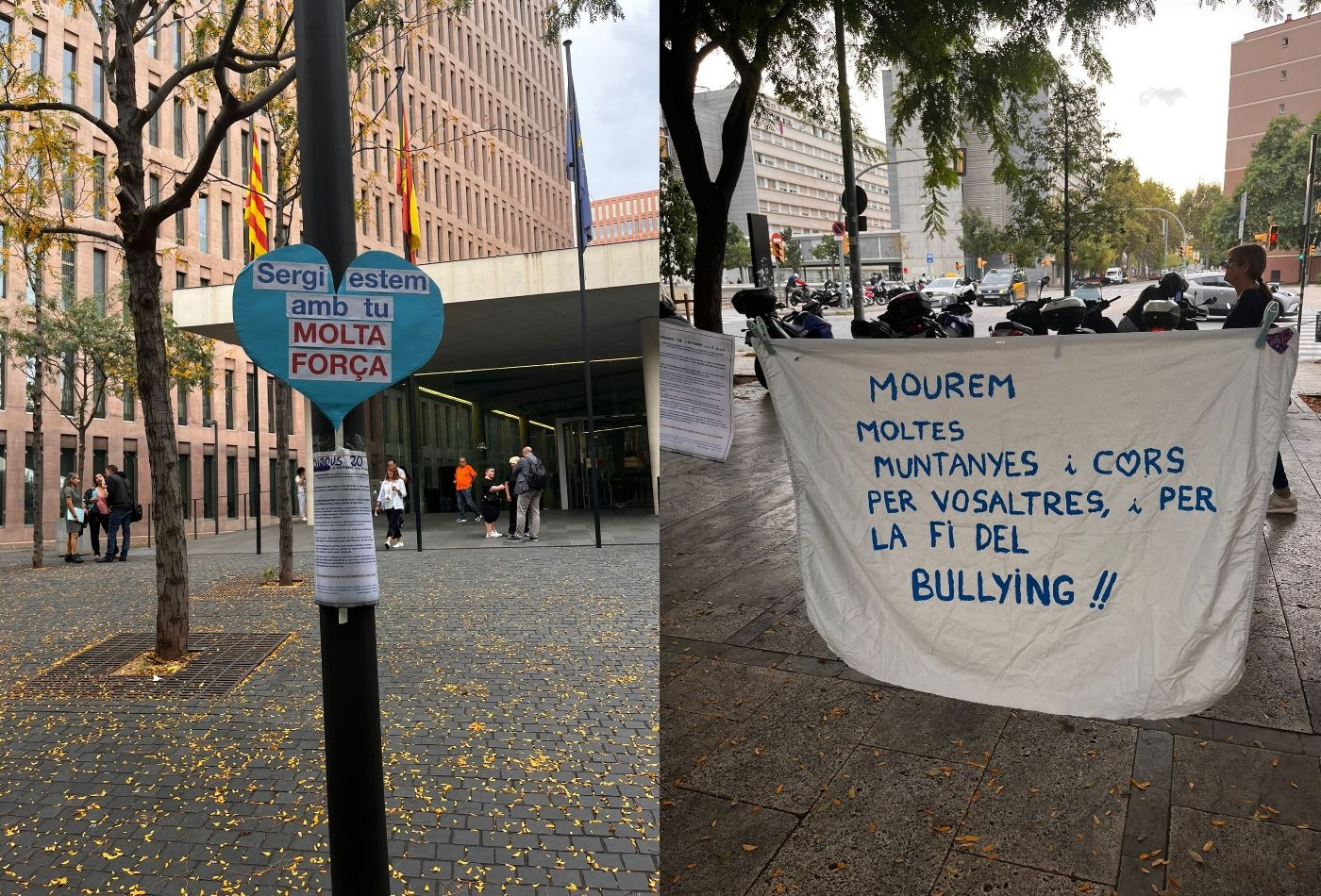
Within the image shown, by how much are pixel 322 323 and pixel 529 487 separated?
14207 millimetres

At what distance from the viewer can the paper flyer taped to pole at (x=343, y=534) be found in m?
3.20

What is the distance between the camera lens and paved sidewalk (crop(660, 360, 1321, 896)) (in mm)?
2879

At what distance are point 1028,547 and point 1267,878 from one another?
101cm

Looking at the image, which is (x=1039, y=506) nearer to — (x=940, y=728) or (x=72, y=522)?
(x=940, y=728)

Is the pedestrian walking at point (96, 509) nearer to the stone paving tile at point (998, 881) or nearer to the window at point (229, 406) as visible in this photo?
the window at point (229, 406)

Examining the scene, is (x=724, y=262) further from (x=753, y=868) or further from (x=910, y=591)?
(x=753, y=868)

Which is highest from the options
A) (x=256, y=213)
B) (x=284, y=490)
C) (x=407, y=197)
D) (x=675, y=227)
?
(x=407, y=197)

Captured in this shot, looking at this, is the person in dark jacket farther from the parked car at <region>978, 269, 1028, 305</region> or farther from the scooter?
the parked car at <region>978, 269, 1028, 305</region>

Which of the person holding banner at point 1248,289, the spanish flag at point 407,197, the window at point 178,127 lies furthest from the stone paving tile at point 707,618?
the window at point 178,127

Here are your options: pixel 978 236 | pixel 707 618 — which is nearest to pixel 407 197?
pixel 707 618

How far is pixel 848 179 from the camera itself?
3.97m

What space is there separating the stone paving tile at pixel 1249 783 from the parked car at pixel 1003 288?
149 cm

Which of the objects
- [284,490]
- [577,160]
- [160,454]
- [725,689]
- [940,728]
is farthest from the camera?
[577,160]

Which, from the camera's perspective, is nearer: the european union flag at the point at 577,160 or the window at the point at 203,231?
the european union flag at the point at 577,160
